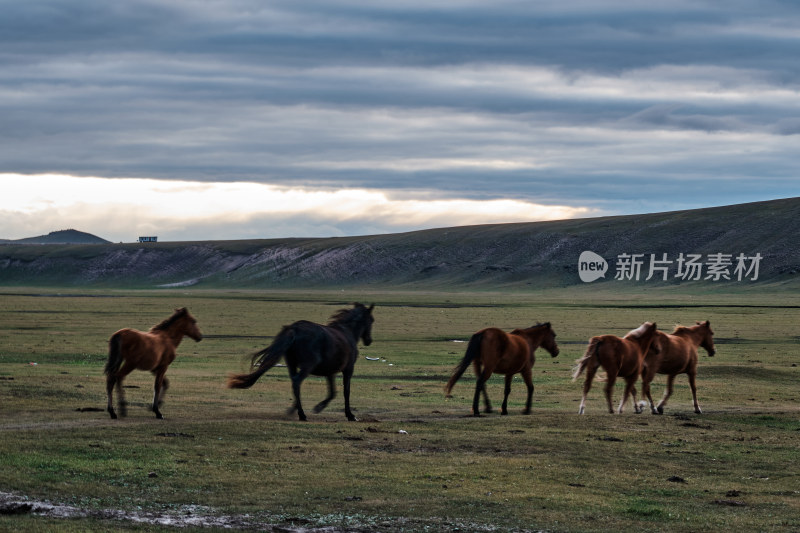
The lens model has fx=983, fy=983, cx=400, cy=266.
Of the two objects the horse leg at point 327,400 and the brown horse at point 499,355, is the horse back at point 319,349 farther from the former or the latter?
the brown horse at point 499,355

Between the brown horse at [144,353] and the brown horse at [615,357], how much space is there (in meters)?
9.06

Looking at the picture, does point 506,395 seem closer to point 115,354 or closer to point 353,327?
point 353,327

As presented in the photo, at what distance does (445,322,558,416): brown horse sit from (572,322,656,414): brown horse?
1175 millimetres

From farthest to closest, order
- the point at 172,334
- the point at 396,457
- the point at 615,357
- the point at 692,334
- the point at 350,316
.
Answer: the point at 692,334
the point at 615,357
the point at 350,316
the point at 172,334
the point at 396,457

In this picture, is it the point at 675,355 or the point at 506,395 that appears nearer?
the point at 506,395

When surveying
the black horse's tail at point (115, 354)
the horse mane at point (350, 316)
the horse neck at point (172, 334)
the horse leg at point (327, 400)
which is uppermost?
the horse mane at point (350, 316)

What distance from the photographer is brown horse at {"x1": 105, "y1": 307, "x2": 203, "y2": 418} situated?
19.1 metres

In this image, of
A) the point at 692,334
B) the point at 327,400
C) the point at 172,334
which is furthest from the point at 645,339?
the point at 172,334

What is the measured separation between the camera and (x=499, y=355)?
22.4 m

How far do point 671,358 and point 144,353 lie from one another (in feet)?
42.1

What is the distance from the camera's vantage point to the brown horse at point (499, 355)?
2208 cm

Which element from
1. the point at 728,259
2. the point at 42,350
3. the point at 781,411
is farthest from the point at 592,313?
the point at 728,259

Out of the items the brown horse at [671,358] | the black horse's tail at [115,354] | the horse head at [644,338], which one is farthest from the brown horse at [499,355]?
the black horse's tail at [115,354]

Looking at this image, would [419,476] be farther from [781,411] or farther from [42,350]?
[42,350]
